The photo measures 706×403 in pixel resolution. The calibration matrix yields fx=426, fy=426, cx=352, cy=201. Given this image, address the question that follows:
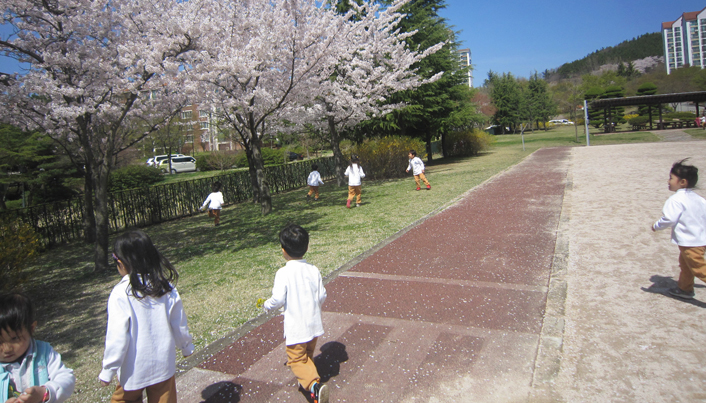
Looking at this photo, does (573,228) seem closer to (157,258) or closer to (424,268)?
(424,268)

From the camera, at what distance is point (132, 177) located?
28.2 m

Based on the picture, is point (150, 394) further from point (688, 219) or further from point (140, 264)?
point (688, 219)

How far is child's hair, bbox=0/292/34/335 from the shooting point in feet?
6.93

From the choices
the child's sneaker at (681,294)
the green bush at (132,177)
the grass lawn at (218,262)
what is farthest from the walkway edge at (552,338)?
the green bush at (132,177)

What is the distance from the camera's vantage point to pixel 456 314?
4.55 meters

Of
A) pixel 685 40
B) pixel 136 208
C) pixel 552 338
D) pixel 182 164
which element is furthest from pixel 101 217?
pixel 685 40

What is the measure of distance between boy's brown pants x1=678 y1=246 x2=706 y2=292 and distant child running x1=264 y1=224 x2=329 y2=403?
149 inches

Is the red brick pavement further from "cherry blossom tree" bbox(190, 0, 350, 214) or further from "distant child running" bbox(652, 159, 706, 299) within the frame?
"cherry blossom tree" bbox(190, 0, 350, 214)

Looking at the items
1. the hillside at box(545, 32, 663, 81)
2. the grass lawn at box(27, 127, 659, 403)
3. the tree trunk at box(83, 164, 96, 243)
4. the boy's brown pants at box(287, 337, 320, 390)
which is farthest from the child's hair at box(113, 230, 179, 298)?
the hillside at box(545, 32, 663, 81)

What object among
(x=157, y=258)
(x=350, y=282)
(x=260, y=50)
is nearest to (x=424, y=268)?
(x=350, y=282)

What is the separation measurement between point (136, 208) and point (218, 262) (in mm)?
7224

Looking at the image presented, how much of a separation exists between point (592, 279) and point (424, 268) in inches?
84.5

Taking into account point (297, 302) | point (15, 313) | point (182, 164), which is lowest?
point (297, 302)

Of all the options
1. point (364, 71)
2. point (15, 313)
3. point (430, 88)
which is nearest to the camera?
point (15, 313)
